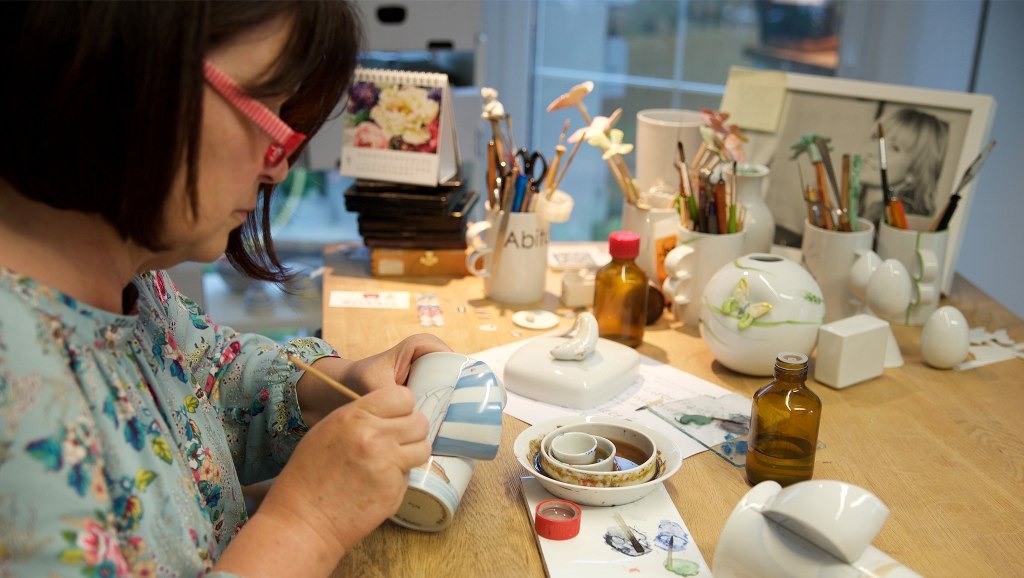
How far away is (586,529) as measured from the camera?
0.86 metres

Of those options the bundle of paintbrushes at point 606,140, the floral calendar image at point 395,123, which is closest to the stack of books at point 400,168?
the floral calendar image at point 395,123

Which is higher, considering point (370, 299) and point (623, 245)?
point (623, 245)

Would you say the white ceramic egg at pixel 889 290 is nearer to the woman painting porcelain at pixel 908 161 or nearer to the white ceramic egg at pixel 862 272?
the white ceramic egg at pixel 862 272

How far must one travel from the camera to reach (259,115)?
26.8 inches

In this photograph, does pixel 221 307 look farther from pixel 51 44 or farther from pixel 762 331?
pixel 51 44

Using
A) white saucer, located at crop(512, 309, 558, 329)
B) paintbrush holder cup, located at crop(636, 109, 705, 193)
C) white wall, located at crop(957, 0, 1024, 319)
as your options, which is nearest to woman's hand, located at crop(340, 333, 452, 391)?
white saucer, located at crop(512, 309, 558, 329)

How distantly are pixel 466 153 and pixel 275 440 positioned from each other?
54.8 inches

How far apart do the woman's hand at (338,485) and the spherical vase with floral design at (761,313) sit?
54cm

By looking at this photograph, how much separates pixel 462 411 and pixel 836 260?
712 mm

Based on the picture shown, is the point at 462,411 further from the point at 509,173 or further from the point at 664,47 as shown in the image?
the point at 664,47

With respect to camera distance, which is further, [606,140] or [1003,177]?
[1003,177]

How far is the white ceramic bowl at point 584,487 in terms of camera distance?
880mm

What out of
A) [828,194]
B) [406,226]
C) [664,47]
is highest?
[664,47]

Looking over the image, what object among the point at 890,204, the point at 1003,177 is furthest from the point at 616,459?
the point at 1003,177
